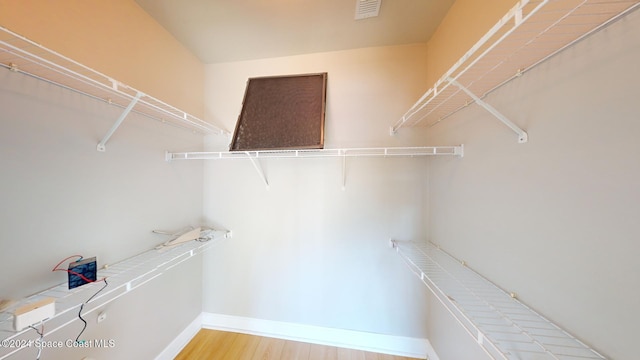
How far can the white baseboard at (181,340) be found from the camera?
1.48 metres

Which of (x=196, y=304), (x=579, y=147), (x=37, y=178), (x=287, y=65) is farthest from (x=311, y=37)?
(x=196, y=304)

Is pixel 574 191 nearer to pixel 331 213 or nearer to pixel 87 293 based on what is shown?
pixel 331 213

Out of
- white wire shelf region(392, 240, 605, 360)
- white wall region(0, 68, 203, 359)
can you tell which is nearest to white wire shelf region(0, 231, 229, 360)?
white wall region(0, 68, 203, 359)

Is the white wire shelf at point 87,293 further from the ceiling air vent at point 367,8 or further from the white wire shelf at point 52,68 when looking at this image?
the ceiling air vent at point 367,8

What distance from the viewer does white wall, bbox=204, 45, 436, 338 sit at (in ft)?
5.32

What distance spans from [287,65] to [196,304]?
2383 mm

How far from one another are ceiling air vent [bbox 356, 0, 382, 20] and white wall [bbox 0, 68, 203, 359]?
1.64 m

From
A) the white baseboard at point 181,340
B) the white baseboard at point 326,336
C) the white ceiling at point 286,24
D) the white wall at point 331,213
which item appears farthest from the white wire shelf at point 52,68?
the white baseboard at point 326,336

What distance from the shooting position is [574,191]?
1.97ft

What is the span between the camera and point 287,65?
177 cm

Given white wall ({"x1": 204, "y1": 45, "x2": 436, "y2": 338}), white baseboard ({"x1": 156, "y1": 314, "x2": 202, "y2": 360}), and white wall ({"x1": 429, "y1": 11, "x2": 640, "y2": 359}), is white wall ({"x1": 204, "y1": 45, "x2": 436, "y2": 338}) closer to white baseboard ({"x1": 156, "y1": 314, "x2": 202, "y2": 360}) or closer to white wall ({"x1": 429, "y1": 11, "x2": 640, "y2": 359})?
white baseboard ({"x1": 156, "y1": 314, "x2": 202, "y2": 360})

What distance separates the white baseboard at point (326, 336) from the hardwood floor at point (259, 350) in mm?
36

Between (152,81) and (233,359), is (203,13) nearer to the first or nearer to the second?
(152,81)

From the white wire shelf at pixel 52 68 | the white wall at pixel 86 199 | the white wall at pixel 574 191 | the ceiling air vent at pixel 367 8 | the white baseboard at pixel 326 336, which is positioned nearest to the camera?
the white wall at pixel 574 191
